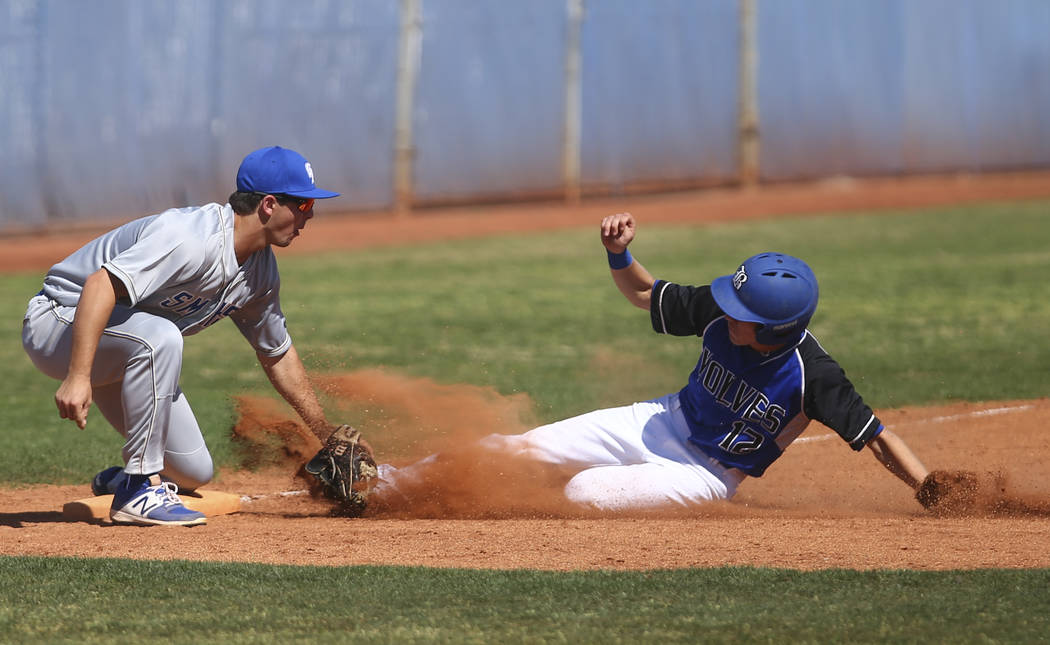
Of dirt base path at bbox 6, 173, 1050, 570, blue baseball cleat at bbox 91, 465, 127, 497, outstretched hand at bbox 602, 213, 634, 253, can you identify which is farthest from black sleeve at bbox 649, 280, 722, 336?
blue baseball cleat at bbox 91, 465, 127, 497

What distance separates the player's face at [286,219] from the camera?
509 cm

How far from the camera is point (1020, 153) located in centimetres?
2175

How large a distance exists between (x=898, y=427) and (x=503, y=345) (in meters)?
4.04

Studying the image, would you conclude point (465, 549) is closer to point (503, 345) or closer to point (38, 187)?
point (503, 345)

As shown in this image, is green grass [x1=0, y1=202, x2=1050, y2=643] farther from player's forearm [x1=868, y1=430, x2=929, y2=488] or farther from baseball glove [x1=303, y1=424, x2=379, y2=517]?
baseball glove [x1=303, y1=424, x2=379, y2=517]

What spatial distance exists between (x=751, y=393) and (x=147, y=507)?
255 centimetres

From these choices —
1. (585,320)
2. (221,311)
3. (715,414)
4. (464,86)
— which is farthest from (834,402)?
(464,86)

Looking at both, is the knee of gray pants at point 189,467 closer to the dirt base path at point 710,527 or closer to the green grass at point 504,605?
the dirt base path at point 710,527

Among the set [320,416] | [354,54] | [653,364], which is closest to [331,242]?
[354,54]

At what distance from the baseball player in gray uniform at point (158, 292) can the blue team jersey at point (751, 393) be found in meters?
1.64

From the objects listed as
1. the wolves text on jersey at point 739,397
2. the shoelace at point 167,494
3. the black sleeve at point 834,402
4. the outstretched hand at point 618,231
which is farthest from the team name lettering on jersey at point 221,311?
the black sleeve at point 834,402

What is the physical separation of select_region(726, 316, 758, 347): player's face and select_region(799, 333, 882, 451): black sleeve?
0.80ft

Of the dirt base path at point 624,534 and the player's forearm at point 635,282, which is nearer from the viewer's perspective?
the dirt base path at point 624,534

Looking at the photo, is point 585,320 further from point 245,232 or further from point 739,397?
point 245,232
